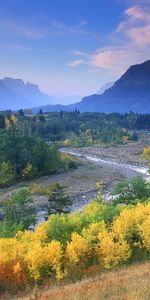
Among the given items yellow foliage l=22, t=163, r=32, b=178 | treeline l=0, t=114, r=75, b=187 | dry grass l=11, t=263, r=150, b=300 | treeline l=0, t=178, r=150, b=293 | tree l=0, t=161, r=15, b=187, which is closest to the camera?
dry grass l=11, t=263, r=150, b=300

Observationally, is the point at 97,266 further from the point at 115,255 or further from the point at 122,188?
the point at 122,188

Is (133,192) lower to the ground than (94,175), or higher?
higher

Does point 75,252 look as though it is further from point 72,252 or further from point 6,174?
point 6,174

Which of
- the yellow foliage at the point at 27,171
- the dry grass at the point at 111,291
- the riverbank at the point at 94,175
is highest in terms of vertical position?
the dry grass at the point at 111,291

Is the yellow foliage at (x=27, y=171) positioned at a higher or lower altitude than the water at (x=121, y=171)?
higher

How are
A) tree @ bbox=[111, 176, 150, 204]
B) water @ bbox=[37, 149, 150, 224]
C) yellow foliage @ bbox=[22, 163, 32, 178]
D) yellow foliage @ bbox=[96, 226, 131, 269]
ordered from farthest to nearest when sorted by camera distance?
yellow foliage @ bbox=[22, 163, 32, 178] → water @ bbox=[37, 149, 150, 224] → tree @ bbox=[111, 176, 150, 204] → yellow foliage @ bbox=[96, 226, 131, 269]

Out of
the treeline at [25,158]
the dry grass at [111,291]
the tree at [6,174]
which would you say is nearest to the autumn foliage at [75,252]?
the dry grass at [111,291]

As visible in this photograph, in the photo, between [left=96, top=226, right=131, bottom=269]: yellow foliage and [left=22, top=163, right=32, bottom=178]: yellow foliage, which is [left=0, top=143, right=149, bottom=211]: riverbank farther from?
[left=96, top=226, right=131, bottom=269]: yellow foliage

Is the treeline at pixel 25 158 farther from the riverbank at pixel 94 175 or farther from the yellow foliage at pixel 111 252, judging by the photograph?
the yellow foliage at pixel 111 252

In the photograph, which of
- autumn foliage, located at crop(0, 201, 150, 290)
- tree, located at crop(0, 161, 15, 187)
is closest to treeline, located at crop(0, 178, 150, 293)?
autumn foliage, located at crop(0, 201, 150, 290)

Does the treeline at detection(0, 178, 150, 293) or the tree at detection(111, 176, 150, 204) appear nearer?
the treeline at detection(0, 178, 150, 293)

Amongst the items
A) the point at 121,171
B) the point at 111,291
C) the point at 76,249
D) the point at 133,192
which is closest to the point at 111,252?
the point at 76,249

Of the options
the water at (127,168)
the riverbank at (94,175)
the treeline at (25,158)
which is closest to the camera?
the riverbank at (94,175)

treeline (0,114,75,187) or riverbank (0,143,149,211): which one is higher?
treeline (0,114,75,187)
